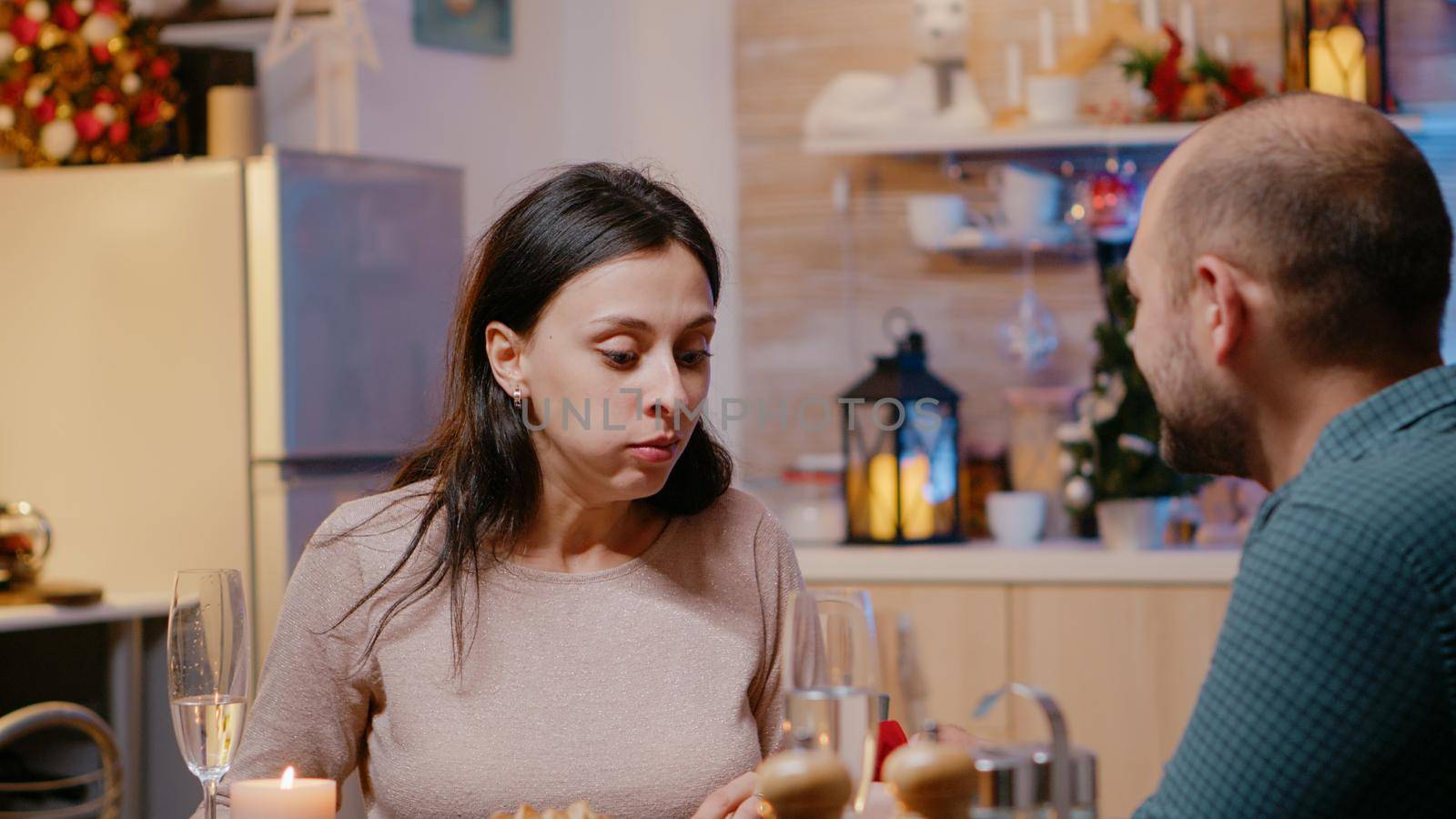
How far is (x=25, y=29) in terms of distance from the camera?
3131 millimetres

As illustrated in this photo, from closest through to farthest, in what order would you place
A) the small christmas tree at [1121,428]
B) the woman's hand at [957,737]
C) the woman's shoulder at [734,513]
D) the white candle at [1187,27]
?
the woman's hand at [957,737] → the woman's shoulder at [734,513] → the small christmas tree at [1121,428] → the white candle at [1187,27]

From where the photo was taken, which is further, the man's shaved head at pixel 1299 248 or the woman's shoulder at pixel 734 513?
the woman's shoulder at pixel 734 513

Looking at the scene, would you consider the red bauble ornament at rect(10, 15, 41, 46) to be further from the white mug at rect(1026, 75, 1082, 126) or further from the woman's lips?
the woman's lips

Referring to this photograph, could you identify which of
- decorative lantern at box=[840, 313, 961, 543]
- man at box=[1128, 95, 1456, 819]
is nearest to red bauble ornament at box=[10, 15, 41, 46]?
decorative lantern at box=[840, 313, 961, 543]

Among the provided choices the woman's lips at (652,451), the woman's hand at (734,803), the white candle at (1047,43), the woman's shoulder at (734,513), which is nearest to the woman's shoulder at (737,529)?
the woman's shoulder at (734,513)

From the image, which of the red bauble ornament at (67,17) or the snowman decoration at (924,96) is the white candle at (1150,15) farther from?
the red bauble ornament at (67,17)

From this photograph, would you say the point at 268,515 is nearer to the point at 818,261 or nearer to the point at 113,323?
the point at 113,323

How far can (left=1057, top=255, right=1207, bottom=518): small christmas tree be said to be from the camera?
3062 millimetres

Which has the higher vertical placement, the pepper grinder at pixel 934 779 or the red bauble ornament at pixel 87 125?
the red bauble ornament at pixel 87 125

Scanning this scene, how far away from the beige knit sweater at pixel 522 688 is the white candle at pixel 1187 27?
2194mm

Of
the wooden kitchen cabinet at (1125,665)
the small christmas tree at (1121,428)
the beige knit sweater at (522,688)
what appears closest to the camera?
the beige knit sweater at (522,688)

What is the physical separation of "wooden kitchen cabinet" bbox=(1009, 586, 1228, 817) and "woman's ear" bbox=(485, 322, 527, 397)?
163 cm

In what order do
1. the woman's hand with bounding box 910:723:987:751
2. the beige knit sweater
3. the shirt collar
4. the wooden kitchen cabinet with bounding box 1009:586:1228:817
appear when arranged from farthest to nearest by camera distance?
the wooden kitchen cabinet with bounding box 1009:586:1228:817, the beige knit sweater, the shirt collar, the woman's hand with bounding box 910:723:987:751

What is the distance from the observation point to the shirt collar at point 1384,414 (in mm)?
997
